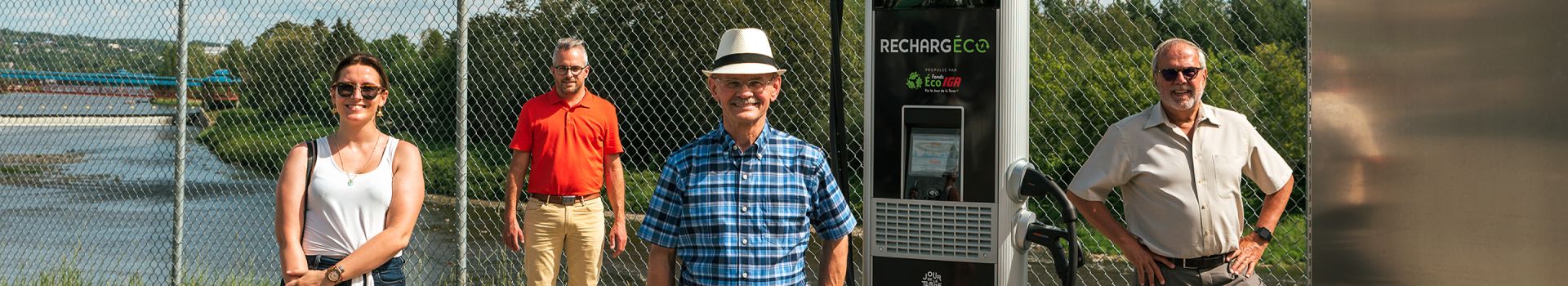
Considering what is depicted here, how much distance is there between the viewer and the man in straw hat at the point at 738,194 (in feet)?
9.11

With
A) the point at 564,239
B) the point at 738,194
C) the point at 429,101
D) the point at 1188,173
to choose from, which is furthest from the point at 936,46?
the point at 429,101

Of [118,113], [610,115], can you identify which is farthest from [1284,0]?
[118,113]

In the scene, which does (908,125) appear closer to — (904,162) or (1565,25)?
(904,162)

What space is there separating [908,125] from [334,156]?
A: 61.9 inches

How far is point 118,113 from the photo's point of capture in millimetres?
7348

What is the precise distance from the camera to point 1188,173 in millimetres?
3381

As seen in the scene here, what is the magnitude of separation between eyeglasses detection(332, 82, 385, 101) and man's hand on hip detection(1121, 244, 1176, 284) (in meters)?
2.13

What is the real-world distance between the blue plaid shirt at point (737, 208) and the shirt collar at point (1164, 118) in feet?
3.60

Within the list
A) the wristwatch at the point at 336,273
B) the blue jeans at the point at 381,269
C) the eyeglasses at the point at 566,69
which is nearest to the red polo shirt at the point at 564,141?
the eyeglasses at the point at 566,69

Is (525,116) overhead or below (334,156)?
overhead

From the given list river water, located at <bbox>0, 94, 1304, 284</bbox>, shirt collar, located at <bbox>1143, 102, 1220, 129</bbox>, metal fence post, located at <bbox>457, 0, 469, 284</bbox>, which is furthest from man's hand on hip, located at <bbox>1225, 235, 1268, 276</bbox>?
metal fence post, located at <bbox>457, 0, 469, 284</bbox>

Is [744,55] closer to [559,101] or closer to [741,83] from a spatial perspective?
[741,83]

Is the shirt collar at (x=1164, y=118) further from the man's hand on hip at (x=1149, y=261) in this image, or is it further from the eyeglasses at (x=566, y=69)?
the eyeglasses at (x=566, y=69)

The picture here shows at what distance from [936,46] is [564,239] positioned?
2.08 m
